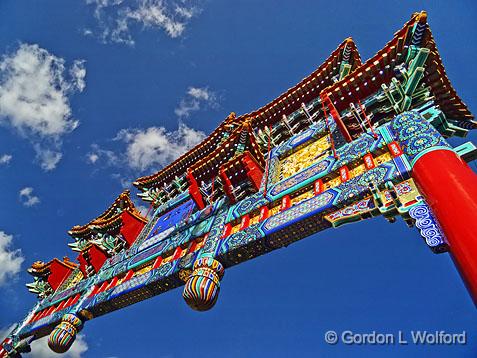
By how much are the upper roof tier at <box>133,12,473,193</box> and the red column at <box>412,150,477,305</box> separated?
2804 mm

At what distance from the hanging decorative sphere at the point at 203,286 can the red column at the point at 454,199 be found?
3.27 metres

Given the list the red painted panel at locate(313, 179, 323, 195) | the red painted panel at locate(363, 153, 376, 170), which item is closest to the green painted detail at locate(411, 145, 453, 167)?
the red painted panel at locate(363, 153, 376, 170)

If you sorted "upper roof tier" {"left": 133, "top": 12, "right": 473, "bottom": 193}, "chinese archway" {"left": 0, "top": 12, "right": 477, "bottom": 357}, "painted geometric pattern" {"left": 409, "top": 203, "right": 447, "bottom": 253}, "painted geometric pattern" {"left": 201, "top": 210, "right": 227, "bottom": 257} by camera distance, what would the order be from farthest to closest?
"upper roof tier" {"left": 133, "top": 12, "right": 473, "bottom": 193}, "painted geometric pattern" {"left": 201, "top": 210, "right": 227, "bottom": 257}, "chinese archway" {"left": 0, "top": 12, "right": 477, "bottom": 357}, "painted geometric pattern" {"left": 409, "top": 203, "right": 447, "bottom": 253}

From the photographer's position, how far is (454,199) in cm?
364

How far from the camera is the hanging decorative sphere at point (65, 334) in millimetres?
7336

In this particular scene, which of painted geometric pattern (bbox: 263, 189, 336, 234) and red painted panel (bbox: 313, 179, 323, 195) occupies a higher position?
red painted panel (bbox: 313, 179, 323, 195)

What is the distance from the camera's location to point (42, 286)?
453 inches

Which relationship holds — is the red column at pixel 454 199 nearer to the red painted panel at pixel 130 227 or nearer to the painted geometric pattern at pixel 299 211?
the painted geometric pattern at pixel 299 211

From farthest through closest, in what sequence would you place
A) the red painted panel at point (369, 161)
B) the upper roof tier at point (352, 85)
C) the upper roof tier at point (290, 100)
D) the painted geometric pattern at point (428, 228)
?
the upper roof tier at point (290, 100) → the upper roof tier at point (352, 85) → the red painted panel at point (369, 161) → the painted geometric pattern at point (428, 228)

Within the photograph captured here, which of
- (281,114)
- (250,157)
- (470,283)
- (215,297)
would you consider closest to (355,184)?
(470,283)

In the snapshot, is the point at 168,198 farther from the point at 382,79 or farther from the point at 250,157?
the point at 382,79

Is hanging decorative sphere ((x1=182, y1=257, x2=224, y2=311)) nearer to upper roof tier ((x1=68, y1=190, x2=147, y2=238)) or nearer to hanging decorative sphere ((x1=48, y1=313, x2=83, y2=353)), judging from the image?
hanging decorative sphere ((x1=48, y1=313, x2=83, y2=353))

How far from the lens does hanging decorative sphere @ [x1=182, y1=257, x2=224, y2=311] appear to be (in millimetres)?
5184

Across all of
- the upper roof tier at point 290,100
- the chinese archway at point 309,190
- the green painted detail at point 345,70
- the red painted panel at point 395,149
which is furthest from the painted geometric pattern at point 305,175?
the upper roof tier at point 290,100
